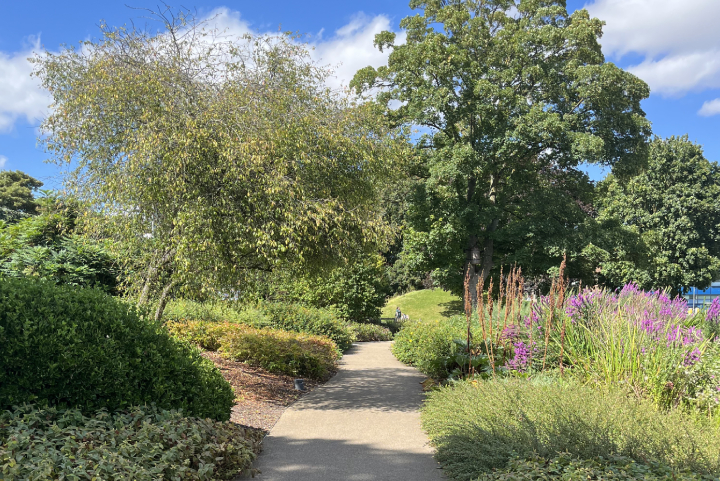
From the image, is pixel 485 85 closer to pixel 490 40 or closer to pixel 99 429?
pixel 490 40

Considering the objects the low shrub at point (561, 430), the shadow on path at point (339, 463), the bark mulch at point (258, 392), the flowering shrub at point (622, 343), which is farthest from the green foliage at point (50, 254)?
the low shrub at point (561, 430)

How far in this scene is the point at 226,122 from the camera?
6855 mm

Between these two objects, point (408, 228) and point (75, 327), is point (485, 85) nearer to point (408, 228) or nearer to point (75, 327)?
point (408, 228)

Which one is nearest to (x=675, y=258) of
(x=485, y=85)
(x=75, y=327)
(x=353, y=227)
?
(x=485, y=85)

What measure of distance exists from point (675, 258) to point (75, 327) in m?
29.9

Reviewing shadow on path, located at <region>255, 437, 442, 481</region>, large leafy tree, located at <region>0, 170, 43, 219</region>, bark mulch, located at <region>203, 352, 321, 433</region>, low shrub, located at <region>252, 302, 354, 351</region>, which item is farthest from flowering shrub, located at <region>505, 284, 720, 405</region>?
large leafy tree, located at <region>0, 170, 43, 219</region>

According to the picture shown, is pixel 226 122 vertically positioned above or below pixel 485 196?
below

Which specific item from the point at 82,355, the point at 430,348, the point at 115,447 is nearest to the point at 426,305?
the point at 430,348

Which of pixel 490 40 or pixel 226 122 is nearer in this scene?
pixel 226 122

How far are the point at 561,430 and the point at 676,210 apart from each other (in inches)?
1083

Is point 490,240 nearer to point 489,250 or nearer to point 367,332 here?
point 489,250

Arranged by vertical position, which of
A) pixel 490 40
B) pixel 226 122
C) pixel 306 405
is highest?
pixel 490 40

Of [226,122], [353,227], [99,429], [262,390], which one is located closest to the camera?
[99,429]

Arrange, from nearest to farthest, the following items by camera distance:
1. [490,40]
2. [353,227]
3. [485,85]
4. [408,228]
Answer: [353,227]
[485,85]
[490,40]
[408,228]
